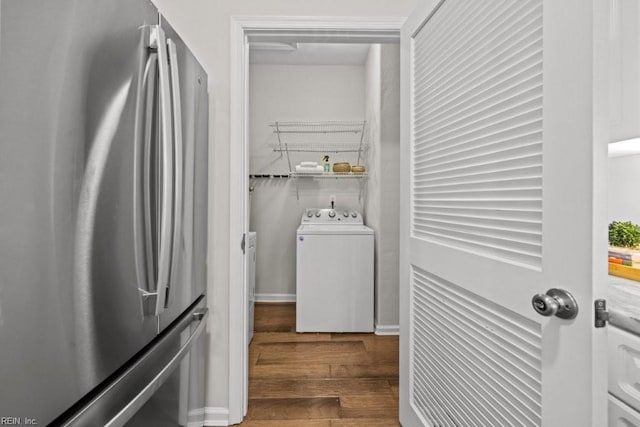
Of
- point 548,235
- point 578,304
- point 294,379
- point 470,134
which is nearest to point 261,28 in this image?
point 470,134

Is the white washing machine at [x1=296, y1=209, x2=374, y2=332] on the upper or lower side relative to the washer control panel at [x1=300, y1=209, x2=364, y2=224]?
lower

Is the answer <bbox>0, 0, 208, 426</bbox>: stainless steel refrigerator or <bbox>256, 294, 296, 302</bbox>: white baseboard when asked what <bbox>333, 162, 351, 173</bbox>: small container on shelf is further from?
<bbox>0, 0, 208, 426</bbox>: stainless steel refrigerator

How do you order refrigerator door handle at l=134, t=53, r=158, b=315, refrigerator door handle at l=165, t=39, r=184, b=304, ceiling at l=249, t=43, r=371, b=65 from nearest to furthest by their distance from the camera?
1. refrigerator door handle at l=134, t=53, r=158, b=315
2. refrigerator door handle at l=165, t=39, r=184, b=304
3. ceiling at l=249, t=43, r=371, b=65

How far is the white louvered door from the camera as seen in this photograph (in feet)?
2.24

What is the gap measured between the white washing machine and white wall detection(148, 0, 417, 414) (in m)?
1.27

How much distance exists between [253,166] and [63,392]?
134 inches

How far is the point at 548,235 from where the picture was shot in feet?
2.52

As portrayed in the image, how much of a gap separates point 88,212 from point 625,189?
6.03 feet

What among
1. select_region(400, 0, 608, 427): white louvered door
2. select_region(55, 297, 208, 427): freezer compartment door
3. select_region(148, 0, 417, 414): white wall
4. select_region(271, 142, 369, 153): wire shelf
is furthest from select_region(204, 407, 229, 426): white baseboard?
select_region(271, 142, 369, 153): wire shelf

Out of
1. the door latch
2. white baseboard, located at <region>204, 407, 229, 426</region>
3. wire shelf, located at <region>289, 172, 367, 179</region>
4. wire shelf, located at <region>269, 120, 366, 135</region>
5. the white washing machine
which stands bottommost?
white baseboard, located at <region>204, 407, 229, 426</region>

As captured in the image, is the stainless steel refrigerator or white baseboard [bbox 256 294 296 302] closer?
the stainless steel refrigerator

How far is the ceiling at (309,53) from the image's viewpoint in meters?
3.44

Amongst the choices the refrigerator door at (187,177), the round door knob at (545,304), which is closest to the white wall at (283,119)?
the refrigerator door at (187,177)

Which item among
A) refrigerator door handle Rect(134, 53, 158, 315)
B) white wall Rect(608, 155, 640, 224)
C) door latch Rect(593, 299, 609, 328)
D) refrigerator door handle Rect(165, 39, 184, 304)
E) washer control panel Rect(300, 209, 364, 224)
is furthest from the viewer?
washer control panel Rect(300, 209, 364, 224)
